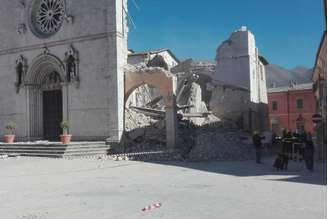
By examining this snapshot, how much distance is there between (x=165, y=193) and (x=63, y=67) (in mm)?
16469

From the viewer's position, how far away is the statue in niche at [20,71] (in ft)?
81.3

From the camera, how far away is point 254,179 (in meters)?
10.5

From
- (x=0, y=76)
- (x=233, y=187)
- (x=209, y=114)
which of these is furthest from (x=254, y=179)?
(x=0, y=76)

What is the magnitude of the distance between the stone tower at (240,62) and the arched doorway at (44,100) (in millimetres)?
13127

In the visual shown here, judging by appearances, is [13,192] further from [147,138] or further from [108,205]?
[147,138]

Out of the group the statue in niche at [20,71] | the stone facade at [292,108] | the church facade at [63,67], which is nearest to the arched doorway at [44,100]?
the church facade at [63,67]

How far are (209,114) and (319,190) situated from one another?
19.9 meters

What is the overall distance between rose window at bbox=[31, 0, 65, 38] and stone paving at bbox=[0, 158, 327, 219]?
12.7m

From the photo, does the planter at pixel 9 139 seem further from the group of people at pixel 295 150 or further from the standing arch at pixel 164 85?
the group of people at pixel 295 150

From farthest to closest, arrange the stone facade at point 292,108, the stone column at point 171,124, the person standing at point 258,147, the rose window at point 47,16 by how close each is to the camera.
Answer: the stone facade at point 292,108
the rose window at point 47,16
the stone column at point 171,124
the person standing at point 258,147

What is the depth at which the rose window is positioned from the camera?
23.9 metres

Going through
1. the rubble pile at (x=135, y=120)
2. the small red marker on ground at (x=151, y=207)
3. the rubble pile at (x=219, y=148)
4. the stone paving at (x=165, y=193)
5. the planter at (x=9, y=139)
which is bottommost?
the stone paving at (x=165, y=193)

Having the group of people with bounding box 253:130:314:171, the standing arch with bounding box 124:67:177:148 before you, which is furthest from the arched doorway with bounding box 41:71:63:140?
the group of people with bounding box 253:130:314:171

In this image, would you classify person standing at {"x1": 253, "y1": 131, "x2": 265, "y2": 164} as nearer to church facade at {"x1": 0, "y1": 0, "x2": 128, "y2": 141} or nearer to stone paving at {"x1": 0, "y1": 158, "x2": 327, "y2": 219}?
stone paving at {"x1": 0, "y1": 158, "x2": 327, "y2": 219}
